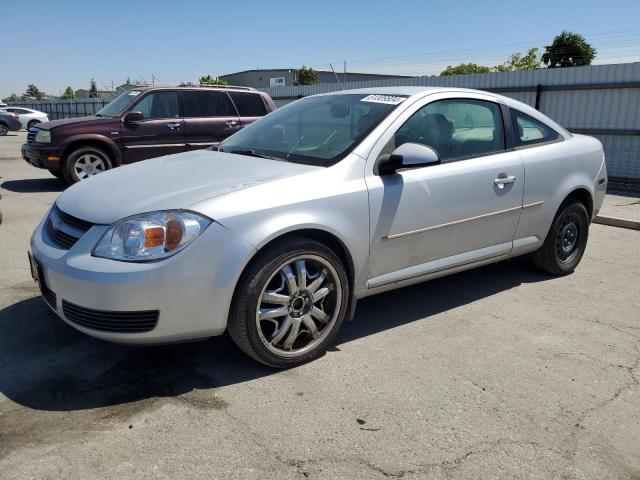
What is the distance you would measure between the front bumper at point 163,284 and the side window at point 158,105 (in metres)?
7.44

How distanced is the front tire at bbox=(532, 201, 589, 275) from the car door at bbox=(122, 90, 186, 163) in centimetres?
697

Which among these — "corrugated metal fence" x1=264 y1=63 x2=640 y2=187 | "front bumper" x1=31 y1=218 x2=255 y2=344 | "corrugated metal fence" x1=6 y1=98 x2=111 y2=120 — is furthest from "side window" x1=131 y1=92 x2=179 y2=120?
"corrugated metal fence" x1=6 y1=98 x2=111 y2=120

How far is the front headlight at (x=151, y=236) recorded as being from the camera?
9.11 ft

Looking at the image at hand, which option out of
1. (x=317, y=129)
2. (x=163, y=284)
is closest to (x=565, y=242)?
(x=317, y=129)

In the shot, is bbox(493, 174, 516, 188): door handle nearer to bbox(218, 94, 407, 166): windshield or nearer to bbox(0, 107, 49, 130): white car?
bbox(218, 94, 407, 166): windshield

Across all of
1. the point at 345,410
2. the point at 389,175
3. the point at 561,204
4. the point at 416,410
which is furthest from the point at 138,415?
the point at 561,204

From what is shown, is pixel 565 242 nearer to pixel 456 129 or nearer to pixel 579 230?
pixel 579 230

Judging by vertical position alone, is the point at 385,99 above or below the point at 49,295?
above

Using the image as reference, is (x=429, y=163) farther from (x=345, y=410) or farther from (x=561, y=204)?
(x=561, y=204)

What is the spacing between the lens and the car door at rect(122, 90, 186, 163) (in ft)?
31.7

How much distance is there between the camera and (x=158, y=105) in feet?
32.6

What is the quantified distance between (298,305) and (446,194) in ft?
4.29

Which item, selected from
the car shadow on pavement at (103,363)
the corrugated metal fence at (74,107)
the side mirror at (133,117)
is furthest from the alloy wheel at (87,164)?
the corrugated metal fence at (74,107)

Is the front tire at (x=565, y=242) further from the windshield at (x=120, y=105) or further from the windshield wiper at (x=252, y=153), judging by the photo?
the windshield at (x=120, y=105)
